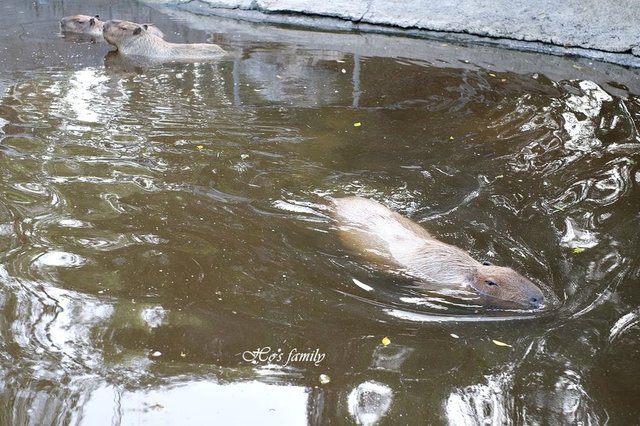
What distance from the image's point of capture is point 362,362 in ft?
12.6

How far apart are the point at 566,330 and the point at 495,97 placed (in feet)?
15.3

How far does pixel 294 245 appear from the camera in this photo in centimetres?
490

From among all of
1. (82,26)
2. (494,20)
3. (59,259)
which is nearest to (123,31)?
(82,26)

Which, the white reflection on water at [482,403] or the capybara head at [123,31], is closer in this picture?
the white reflection on water at [482,403]

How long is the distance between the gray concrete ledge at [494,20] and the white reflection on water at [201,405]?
8554mm

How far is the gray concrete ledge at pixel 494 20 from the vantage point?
10.6 metres

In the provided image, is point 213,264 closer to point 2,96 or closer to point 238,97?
point 238,97

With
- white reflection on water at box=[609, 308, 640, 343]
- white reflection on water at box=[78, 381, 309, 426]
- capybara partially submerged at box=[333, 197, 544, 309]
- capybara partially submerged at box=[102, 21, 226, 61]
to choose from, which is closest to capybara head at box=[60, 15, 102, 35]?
capybara partially submerged at box=[102, 21, 226, 61]

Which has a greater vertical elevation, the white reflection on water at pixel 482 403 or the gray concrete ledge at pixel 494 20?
the gray concrete ledge at pixel 494 20

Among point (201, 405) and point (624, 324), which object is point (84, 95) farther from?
point (624, 324)

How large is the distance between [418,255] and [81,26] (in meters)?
8.04

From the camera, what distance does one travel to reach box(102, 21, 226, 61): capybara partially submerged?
31.7 ft

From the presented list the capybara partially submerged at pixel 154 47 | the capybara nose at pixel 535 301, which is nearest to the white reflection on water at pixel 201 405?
the capybara nose at pixel 535 301

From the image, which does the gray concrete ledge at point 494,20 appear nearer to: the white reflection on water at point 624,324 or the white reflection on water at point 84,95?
the white reflection on water at point 84,95
